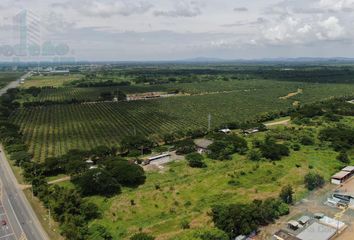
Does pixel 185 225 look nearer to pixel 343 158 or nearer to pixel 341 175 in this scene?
pixel 341 175

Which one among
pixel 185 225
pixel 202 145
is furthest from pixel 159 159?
pixel 185 225

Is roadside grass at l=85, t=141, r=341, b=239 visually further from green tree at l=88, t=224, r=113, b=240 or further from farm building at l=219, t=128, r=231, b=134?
farm building at l=219, t=128, r=231, b=134

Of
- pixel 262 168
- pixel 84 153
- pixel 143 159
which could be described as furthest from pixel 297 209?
pixel 84 153

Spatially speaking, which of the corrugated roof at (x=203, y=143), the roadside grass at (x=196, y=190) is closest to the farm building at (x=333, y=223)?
the roadside grass at (x=196, y=190)

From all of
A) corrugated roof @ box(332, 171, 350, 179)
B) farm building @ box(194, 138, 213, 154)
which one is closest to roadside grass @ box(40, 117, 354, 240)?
corrugated roof @ box(332, 171, 350, 179)

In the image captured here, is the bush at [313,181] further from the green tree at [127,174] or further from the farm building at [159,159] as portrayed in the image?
the green tree at [127,174]

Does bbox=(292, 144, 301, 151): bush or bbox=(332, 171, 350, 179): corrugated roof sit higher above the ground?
bbox=(292, 144, 301, 151): bush
